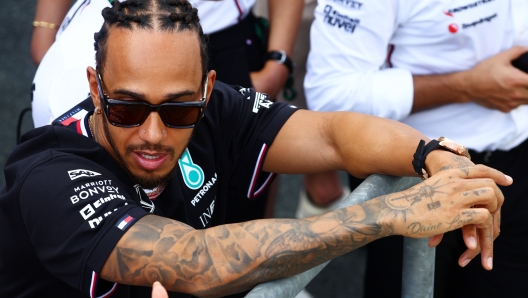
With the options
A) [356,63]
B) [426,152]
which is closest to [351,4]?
[356,63]

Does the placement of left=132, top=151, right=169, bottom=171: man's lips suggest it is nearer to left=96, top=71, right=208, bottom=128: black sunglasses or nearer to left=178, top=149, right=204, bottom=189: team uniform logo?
left=96, top=71, right=208, bottom=128: black sunglasses

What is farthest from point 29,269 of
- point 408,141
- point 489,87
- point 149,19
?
point 489,87

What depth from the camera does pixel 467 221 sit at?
1.70m

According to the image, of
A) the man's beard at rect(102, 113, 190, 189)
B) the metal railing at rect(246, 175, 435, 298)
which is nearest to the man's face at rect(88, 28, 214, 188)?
the man's beard at rect(102, 113, 190, 189)

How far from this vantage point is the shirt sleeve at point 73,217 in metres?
1.66

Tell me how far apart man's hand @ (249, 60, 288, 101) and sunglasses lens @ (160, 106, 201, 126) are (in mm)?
995

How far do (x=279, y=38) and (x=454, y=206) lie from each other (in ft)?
5.00

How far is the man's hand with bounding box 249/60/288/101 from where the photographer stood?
9.76 ft

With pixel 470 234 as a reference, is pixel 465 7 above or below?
above

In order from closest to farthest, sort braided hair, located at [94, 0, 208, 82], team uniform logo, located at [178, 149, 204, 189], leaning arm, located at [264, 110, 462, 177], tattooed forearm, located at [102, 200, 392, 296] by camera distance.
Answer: tattooed forearm, located at [102, 200, 392, 296] → braided hair, located at [94, 0, 208, 82] → leaning arm, located at [264, 110, 462, 177] → team uniform logo, located at [178, 149, 204, 189]

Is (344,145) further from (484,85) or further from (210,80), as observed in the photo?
(484,85)

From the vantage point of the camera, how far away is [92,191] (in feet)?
5.70

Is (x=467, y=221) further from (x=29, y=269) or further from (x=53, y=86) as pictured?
(x=53, y=86)

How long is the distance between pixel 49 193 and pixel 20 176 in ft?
0.40
